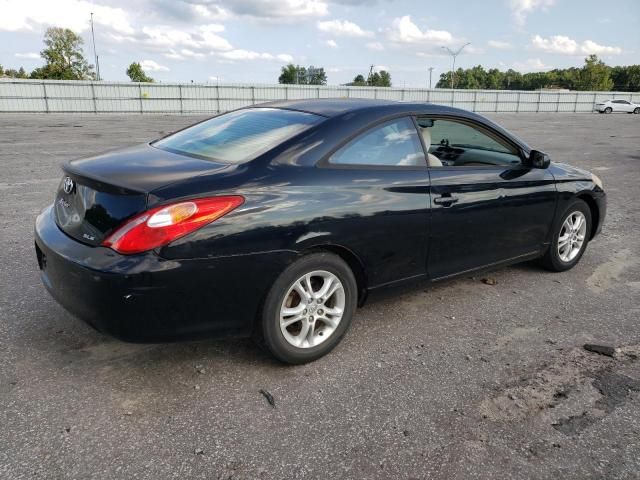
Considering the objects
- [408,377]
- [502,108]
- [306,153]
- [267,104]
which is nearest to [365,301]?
[408,377]

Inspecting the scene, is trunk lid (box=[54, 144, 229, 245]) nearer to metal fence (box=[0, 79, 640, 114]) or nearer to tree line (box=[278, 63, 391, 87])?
metal fence (box=[0, 79, 640, 114])

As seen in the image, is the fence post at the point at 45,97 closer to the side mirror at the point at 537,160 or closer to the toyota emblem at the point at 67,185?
the toyota emblem at the point at 67,185

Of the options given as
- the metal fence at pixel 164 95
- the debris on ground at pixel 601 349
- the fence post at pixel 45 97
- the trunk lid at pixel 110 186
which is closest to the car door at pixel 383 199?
the trunk lid at pixel 110 186

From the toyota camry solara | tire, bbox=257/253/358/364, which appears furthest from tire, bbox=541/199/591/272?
tire, bbox=257/253/358/364

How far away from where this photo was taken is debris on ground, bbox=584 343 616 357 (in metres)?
3.35

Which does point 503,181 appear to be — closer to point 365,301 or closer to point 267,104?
point 365,301

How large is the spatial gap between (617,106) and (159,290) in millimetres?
54786

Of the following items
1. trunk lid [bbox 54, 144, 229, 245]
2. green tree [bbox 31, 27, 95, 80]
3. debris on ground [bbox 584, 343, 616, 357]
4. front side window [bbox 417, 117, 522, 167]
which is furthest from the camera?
green tree [bbox 31, 27, 95, 80]

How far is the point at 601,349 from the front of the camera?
134 inches

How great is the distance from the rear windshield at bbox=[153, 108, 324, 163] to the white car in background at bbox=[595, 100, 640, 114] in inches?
2051

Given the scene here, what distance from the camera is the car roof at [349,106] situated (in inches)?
135

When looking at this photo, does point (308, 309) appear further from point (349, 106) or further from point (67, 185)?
point (67, 185)

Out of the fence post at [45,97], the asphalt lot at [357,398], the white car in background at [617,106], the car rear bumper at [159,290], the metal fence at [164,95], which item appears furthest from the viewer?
the white car in background at [617,106]

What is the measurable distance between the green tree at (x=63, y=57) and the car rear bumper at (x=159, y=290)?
8203 cm
